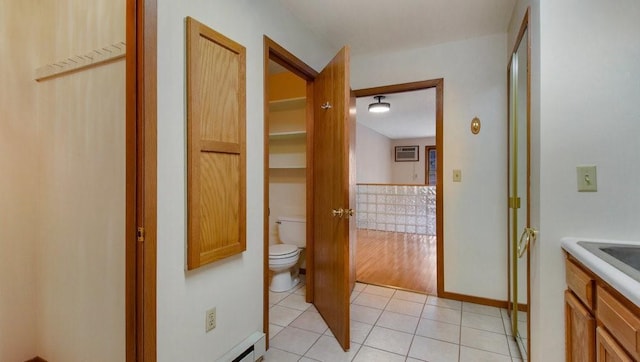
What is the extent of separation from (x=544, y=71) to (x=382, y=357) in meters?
1.75

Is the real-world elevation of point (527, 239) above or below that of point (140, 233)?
below

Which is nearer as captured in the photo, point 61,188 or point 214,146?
point 214,146

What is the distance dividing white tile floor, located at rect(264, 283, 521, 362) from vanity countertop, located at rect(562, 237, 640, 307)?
3.15ft

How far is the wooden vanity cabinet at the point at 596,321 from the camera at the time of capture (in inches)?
32.7

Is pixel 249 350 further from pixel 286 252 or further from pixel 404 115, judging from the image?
pixel 404 115

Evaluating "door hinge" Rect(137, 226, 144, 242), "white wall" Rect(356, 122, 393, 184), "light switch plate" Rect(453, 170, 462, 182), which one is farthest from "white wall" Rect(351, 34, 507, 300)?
"white wall" Rect(356, 122, 393, 184)

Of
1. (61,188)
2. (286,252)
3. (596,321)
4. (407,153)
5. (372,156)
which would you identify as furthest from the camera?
(407,153)

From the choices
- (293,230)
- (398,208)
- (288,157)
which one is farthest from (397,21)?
(398,208)

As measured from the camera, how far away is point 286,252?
2648mm

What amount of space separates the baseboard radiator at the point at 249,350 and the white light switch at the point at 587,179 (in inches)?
71.0

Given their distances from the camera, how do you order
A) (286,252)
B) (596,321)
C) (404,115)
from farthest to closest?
(404,115), (286,252), (596,321)

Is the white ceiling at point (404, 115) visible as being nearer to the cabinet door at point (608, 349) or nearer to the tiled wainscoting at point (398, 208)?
the tiled wainscoting at point (398, 208)

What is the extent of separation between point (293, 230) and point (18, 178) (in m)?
2.03

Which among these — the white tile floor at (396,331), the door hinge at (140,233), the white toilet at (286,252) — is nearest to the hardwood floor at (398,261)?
the white tile floor at (396,331)
